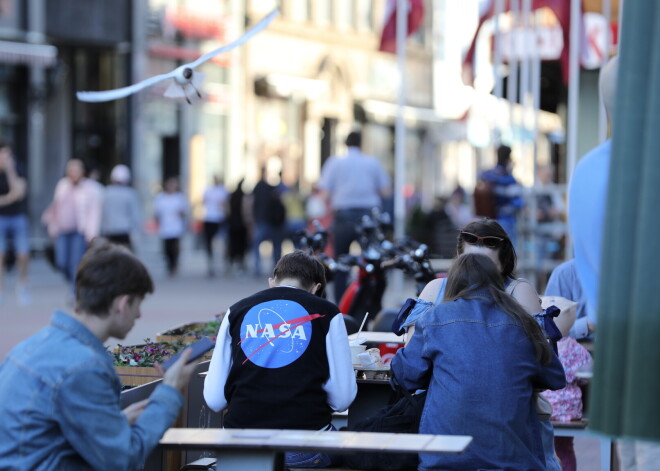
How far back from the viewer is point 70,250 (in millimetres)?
17062

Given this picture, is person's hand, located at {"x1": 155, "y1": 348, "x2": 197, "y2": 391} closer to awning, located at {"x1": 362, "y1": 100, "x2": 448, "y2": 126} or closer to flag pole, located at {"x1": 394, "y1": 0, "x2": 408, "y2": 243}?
flag pole, located at {"x1": 394, "y1": 0, "x2": 408, "y2": 243}

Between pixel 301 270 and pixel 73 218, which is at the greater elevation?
pixel 301 270

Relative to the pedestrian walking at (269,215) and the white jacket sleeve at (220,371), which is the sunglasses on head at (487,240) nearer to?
the white jacket sleeve at (220,371)

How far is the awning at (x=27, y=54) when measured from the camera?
87.5 feet

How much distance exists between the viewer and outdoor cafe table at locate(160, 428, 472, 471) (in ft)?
13.9

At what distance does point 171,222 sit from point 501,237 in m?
19.0

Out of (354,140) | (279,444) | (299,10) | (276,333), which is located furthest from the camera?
(299,10)

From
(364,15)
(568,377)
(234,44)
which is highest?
(364,15)

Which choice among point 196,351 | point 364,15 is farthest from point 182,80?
point 364,15

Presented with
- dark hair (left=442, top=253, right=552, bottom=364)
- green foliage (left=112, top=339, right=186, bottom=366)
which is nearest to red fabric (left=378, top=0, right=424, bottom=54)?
green foliage (left=112, top=339, right=186, bottom=366)

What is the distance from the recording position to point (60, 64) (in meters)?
28.7

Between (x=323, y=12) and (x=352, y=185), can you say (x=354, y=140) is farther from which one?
(x=323, y=12)

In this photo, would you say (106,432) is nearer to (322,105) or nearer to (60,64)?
(60,64)

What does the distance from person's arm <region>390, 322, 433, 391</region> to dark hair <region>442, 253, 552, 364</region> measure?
7.7 inches
